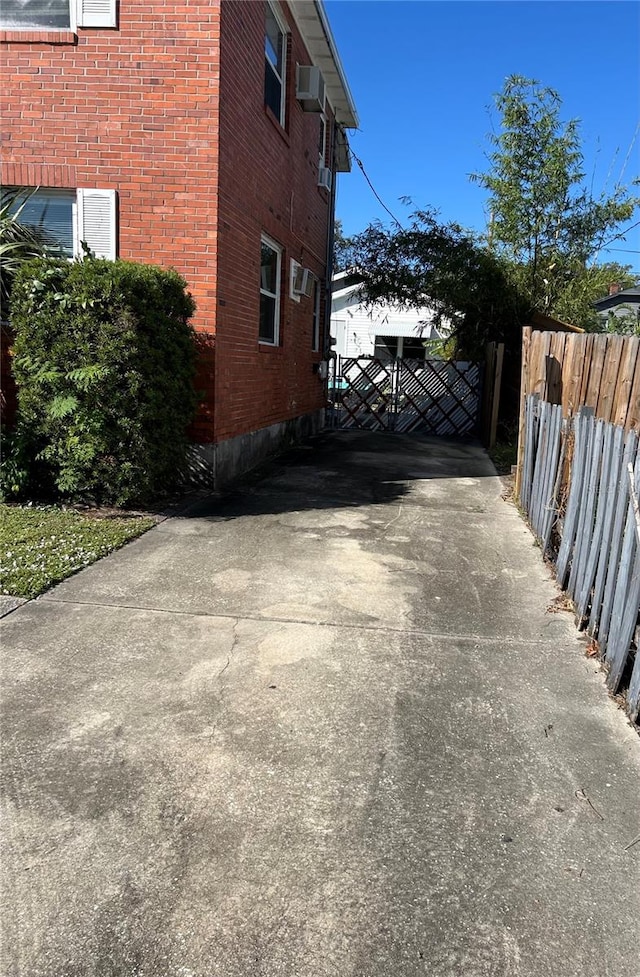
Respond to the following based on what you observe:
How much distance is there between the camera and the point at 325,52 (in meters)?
11.7

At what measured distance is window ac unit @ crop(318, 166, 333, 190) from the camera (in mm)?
13585

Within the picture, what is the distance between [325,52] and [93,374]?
355 inches

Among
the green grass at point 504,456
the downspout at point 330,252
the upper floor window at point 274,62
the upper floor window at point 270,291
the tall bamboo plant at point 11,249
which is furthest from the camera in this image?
the downspout at point 330,252

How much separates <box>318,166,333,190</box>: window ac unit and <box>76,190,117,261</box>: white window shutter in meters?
7.26

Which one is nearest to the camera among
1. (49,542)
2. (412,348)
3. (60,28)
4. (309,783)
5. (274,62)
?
(309,783)

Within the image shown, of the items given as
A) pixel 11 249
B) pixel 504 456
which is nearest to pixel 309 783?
pixel 11 249

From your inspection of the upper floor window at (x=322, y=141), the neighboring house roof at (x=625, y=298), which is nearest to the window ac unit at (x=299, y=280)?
the upper floor window at (x=322, y=141)

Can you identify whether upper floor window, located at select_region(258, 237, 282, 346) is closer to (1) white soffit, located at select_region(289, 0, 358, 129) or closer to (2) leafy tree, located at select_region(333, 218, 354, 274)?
(1) white soffit, located at select_region(289, 0, 358, 129)

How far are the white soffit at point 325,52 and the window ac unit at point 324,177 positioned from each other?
1391 millimetres

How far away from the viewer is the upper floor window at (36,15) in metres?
7.17

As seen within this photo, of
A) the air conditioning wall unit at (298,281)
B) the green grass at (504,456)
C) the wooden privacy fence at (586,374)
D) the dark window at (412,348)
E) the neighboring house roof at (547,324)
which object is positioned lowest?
the green grass at (504,456)

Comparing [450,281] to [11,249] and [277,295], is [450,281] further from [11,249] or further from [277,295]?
[11,249]

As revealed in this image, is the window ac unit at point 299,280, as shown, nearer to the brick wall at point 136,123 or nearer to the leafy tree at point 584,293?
the brick wall at point 136,123

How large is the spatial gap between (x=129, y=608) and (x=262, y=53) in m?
7.78
